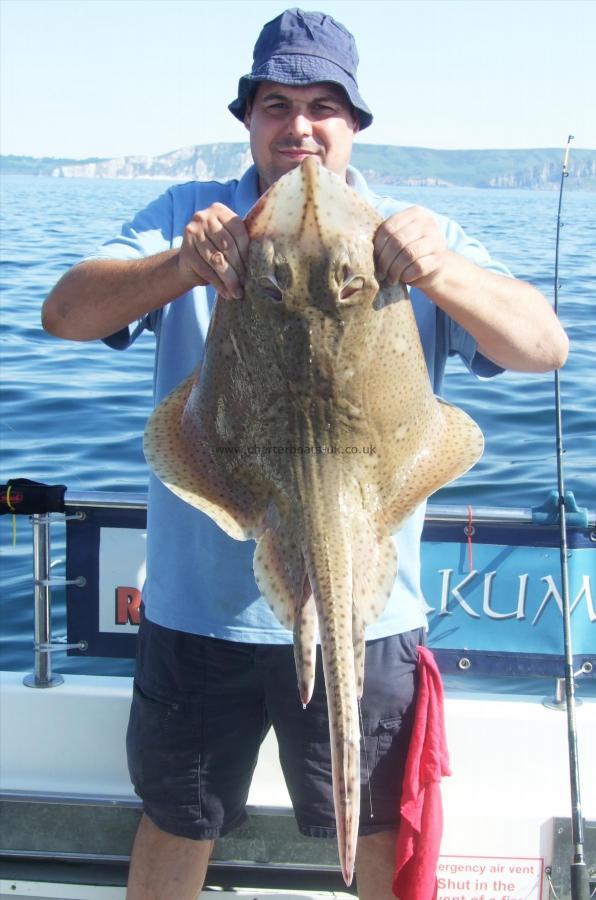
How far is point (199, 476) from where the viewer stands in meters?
2.41

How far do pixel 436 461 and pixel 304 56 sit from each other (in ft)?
4.11

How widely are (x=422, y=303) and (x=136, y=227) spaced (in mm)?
920

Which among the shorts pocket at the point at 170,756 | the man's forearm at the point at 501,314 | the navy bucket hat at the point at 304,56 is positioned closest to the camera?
the man's forearm at the point at 501,314

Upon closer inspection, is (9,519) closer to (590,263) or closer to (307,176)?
(307,176)

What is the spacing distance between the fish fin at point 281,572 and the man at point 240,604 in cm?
51

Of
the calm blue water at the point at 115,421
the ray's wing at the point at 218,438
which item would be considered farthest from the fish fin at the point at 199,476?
the calm blue water at the point at 115,421

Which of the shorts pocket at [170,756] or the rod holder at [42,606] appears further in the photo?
the rod holder at [42,606]

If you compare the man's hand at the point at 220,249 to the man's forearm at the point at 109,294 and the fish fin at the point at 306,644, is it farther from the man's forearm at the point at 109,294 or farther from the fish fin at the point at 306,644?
the fish fin at the point at 306,644

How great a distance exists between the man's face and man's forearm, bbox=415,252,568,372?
1.93 feet

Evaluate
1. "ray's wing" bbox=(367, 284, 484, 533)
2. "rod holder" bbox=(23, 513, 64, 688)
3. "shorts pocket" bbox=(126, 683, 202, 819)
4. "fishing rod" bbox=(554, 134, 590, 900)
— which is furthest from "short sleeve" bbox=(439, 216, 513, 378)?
"rod holder" bbox=(23, 513, 64, 688)

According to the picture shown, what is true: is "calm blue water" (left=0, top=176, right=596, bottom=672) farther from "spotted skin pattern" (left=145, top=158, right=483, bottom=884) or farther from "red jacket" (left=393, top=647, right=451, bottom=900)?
"spotted skin pattern" (left=145, top=158, right=483, bottom=884)

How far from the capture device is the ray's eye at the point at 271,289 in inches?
81.4

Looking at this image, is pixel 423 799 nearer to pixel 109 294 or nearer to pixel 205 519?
pixel 205 519

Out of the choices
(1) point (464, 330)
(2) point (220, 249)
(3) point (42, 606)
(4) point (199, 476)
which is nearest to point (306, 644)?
(4) point (199, 476)
